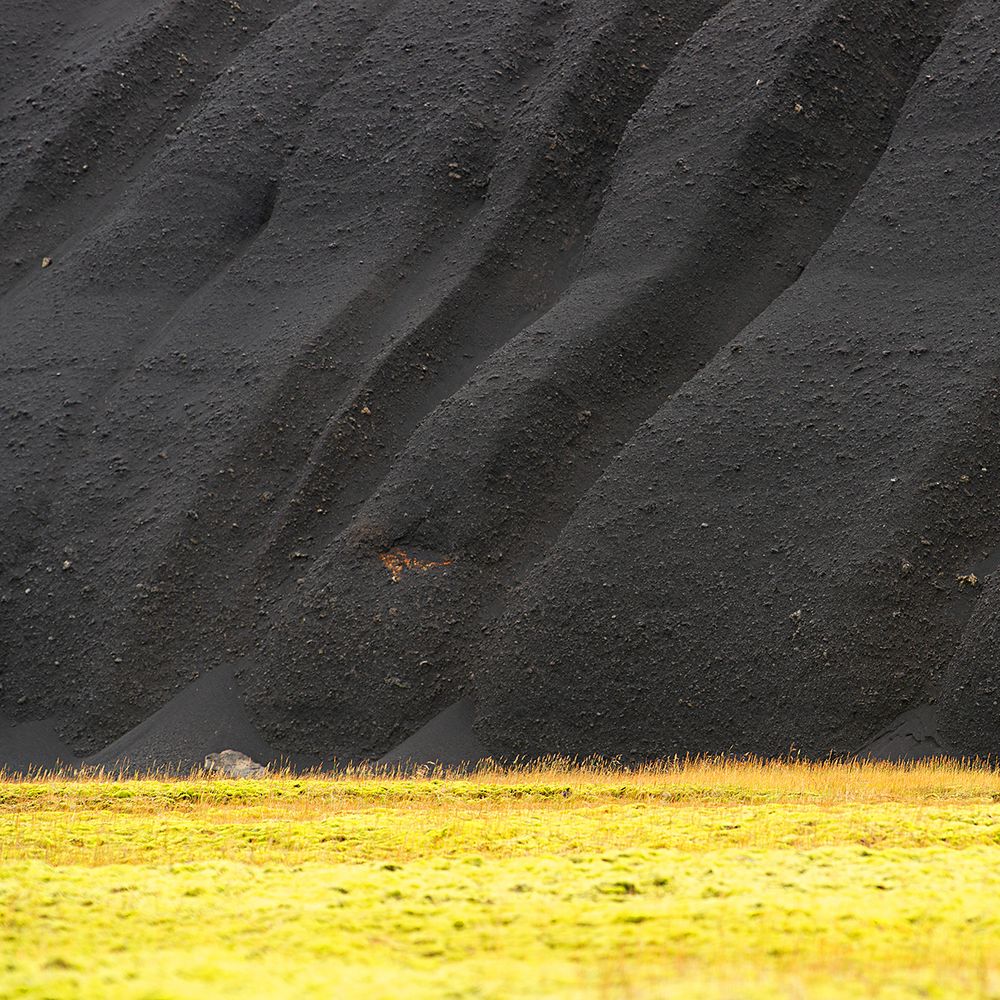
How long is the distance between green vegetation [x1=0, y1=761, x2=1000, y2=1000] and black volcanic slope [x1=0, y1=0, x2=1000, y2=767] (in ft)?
26.2

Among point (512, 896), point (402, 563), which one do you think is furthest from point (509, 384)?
point (512, 896)

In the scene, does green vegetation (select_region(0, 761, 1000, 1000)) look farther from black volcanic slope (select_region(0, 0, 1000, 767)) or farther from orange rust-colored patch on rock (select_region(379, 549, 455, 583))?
orange rust-colored patch on rock (select_region(379, 549, 455, 583))

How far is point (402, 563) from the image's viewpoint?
32.7 meters

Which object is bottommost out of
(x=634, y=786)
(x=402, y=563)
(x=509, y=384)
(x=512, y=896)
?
(x=634, y=786)

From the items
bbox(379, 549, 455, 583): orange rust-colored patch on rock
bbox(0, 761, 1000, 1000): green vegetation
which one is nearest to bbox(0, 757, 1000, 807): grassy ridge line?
bbox(0, 761, 1000, 1000): green vegetation

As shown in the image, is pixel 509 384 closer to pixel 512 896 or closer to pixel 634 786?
pixel 634 786

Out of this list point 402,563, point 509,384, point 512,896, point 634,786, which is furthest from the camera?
point 509,384

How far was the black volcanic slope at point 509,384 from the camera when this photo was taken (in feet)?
95.0

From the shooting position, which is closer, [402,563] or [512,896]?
[512,896]

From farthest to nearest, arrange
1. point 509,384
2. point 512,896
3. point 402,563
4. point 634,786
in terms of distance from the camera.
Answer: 1. point 509,384
2. point 402,563
3. point 634,786
4. point 512,896

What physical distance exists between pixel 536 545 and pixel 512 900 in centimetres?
2110

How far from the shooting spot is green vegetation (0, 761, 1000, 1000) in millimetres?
9766

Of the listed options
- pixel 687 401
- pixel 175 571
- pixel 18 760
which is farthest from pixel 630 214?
pixel 18 760

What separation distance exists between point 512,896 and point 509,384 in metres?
23.3
